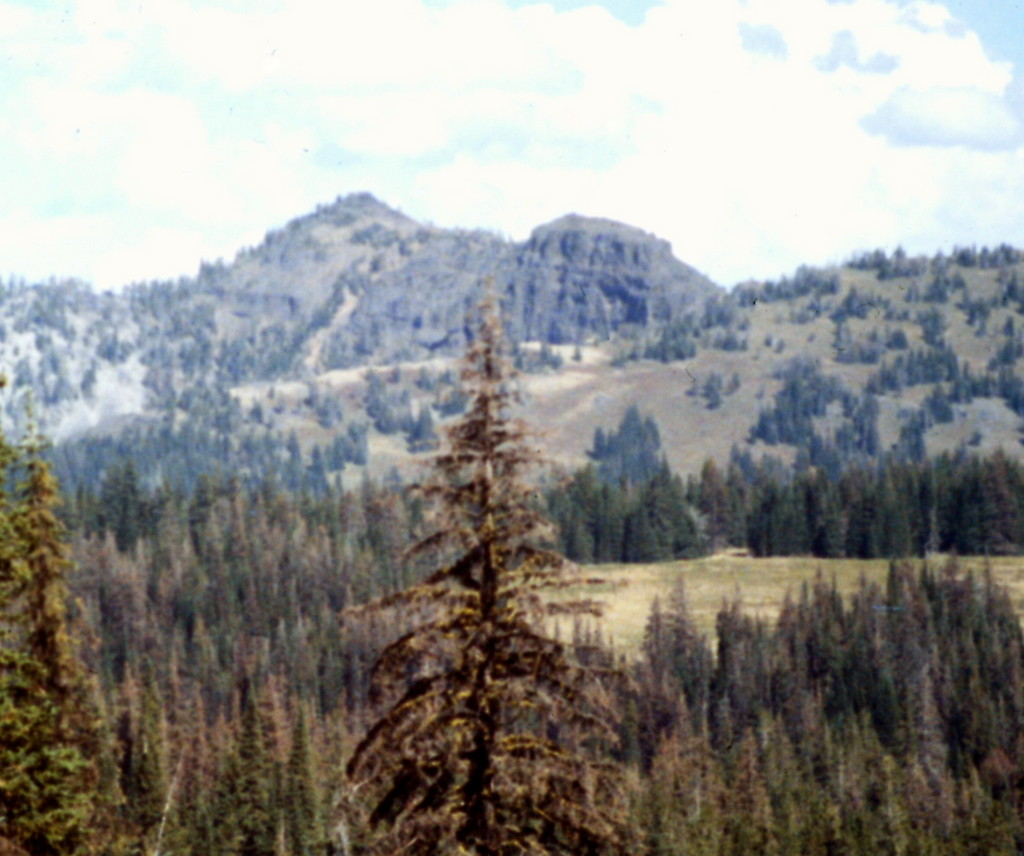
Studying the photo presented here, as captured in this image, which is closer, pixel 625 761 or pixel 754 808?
pixel 754 808

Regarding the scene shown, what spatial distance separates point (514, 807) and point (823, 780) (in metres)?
113

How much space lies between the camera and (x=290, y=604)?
17712 centimetres

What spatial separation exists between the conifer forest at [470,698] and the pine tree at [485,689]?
1.5 inches

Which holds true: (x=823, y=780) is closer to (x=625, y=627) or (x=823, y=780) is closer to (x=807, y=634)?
(x=807, y=634)

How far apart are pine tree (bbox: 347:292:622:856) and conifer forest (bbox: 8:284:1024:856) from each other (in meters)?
0.04

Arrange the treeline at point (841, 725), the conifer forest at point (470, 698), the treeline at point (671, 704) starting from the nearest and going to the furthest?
the conifer forest at point (470, 698) < the treeline at point (671, 704) < the treeline at point (841, 725)

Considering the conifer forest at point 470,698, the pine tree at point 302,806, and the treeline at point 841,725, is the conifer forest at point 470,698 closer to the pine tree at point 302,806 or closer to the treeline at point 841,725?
the pine tree at point 302,806

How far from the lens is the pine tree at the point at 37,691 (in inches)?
851

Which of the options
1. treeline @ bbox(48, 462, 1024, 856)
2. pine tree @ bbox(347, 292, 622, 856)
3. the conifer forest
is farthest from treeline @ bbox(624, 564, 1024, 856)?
pine tree @ bbox(347, 292, 622, 856)

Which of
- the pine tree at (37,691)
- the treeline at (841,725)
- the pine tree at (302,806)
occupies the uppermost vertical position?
the pine tree at (37,691)

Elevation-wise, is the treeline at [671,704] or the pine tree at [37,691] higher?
the pine tree at [37,691]

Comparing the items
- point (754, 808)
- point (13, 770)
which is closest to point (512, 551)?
point (13, 770)

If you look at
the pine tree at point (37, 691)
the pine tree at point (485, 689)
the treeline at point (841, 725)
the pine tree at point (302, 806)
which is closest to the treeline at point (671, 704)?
the pine tree at point (302, 806)

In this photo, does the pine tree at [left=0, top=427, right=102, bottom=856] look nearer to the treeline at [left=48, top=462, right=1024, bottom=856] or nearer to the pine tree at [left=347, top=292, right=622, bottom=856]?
the pine tree at [left=347, top=292, right=622, bottom=856]
